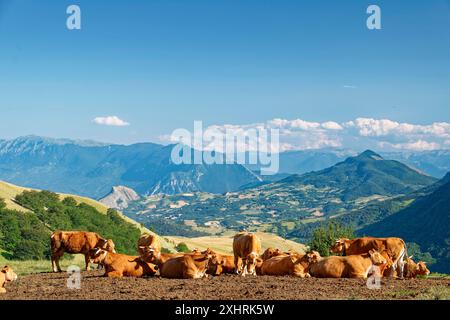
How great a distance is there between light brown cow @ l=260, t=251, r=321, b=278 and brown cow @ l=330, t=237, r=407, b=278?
2.16m

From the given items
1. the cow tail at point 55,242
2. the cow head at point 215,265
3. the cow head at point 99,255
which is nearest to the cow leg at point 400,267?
the cow head at point 215,265

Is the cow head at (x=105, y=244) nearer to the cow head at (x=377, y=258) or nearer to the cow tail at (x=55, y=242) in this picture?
the cow tail at (x=55, y=242)

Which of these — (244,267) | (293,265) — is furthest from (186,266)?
(293,265)

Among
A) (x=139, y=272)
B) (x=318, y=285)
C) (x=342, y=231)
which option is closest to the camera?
(x=318, y=285)

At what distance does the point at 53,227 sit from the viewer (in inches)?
3669

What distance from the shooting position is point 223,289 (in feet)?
58.6

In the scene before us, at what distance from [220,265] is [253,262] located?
1598mm

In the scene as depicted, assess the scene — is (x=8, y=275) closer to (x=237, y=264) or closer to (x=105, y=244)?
(x=105, y=244)

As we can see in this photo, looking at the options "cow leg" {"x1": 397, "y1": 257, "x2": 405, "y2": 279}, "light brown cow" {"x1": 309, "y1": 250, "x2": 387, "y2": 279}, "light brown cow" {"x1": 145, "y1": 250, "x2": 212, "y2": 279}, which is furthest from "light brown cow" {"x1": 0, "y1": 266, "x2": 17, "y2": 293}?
"cow leg" {"x1": 397, "y1": 257, "x2": 405, "y2": 279}

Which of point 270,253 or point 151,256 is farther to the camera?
point 270,253

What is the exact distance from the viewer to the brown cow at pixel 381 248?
2350 centimetres
